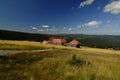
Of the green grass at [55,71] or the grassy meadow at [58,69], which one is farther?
the grassy meadow at [58,69]

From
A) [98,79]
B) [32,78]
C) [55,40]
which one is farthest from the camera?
[55,40]

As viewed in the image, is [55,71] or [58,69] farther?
[58,69]

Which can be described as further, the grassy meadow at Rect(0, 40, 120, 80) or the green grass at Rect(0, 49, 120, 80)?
the grassy meadow at Rect(0, 40, 120, 80)

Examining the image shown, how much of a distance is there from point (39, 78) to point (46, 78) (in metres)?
0.38

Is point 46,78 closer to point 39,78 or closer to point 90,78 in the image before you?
point 39,78

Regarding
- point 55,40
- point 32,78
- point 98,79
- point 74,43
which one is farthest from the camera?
point 55,40

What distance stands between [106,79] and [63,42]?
12473 cm

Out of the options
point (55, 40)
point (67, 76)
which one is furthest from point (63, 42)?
point (67, 76)

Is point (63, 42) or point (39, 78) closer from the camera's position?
point (39, 78)

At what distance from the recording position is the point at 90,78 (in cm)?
938

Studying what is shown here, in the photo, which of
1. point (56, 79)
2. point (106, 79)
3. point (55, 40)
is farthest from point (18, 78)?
point (55, 40)

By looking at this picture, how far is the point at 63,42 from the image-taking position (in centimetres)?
13475

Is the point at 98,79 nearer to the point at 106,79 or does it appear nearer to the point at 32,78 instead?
the point at 106,79

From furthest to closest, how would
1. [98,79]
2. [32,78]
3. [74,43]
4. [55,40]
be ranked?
[55,40], [74,43], [98,79], [32,78]
